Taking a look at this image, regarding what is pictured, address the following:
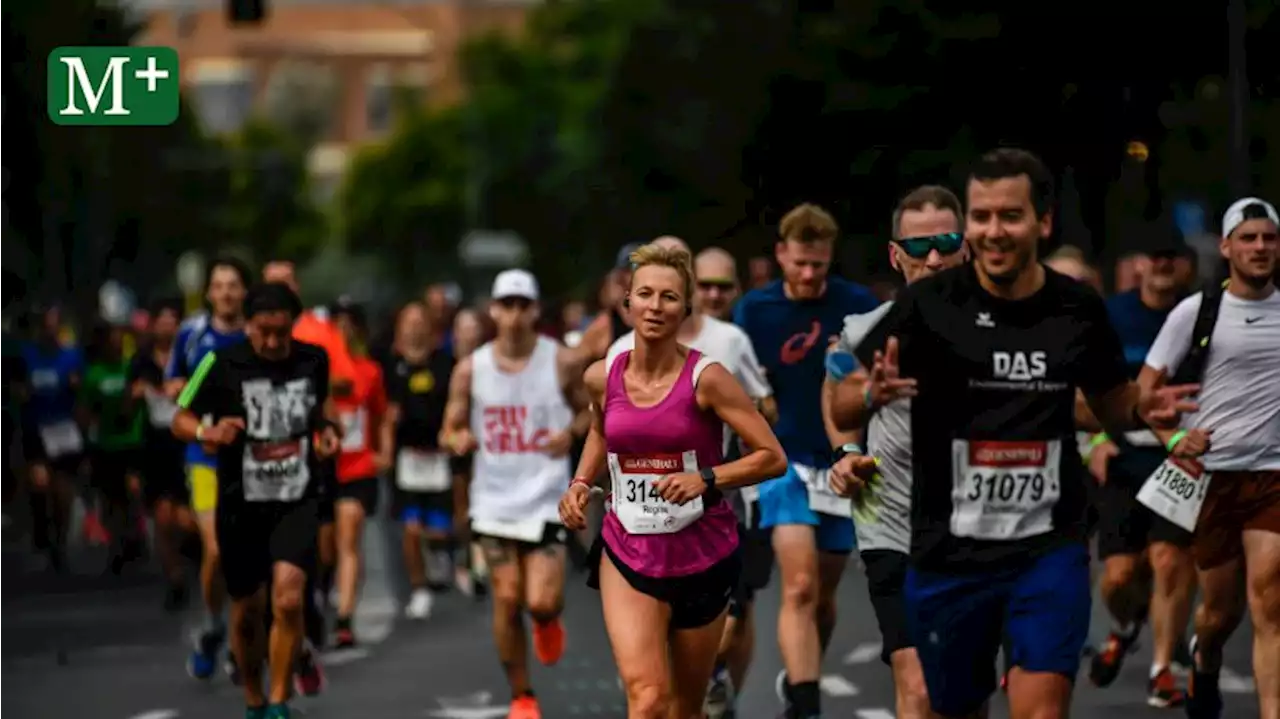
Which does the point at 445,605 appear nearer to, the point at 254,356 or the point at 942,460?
the point at 254,356

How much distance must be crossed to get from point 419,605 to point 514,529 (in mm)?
6408

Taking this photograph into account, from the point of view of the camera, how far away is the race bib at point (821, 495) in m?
12.4

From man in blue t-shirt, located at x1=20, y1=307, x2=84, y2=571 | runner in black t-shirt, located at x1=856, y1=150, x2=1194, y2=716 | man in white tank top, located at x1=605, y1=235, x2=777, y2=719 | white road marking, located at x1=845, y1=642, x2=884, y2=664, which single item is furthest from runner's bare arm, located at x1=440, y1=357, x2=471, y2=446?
man in blue t-shirt, located at x1=20, y1=307, x2=84, y2=571

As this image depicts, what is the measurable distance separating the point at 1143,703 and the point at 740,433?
438cm

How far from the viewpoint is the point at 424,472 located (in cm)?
2136

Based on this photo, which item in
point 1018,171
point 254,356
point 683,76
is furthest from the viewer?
point 683,76

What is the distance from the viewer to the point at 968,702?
8273 mm

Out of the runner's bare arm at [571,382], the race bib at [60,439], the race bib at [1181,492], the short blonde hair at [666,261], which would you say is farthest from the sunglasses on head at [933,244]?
the race bib at [60,439]

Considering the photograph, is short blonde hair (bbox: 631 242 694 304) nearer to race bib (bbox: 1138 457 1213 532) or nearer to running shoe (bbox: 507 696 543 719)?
race bib (bbox: 1138 457 1213 532)

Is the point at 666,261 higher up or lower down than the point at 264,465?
higher up

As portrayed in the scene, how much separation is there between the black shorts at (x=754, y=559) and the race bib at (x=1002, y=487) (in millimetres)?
4326

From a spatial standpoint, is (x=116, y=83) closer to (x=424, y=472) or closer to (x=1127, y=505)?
(x=1127, y=505)

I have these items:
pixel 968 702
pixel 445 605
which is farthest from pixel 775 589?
pixel 968 702

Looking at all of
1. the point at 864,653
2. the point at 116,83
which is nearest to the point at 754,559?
the point at 864,653
